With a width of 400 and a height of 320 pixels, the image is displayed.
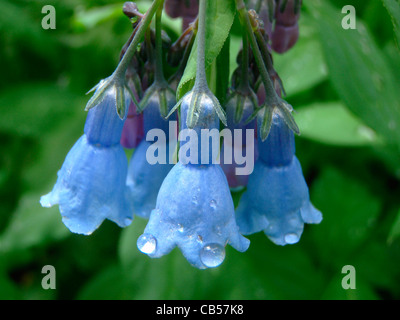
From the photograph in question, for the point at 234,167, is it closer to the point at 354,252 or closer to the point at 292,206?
Result: the point at 292,206

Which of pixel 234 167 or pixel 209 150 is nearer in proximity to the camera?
pixel 209 150

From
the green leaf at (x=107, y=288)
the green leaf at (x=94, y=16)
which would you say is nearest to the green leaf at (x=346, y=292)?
the green leaf at (x=107, y=288)

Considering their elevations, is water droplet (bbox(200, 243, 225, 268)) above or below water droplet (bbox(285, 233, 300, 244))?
above

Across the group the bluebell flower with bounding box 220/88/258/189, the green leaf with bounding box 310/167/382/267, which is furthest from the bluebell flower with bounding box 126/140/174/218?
the green leaf with bounding box 310/167/382/267

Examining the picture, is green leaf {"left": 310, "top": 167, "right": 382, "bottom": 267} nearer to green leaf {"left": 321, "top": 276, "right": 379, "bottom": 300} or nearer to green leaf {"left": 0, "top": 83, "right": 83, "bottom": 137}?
green leaf {"left": 321, "top": 276, "right": 379, "bottom": 300}
